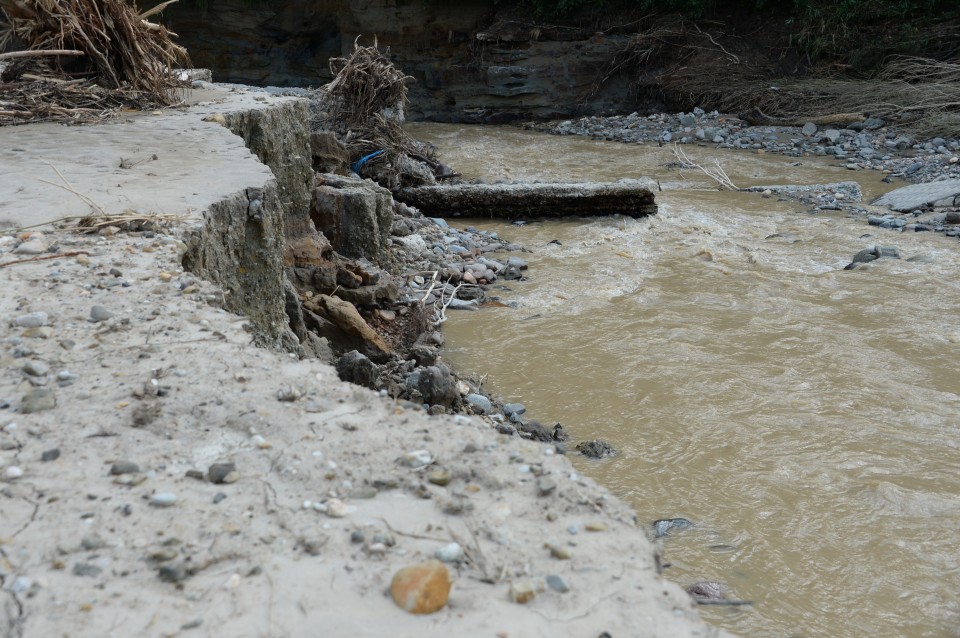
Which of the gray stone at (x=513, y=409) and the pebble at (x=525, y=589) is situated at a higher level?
the pebble at (x=525, y=589)

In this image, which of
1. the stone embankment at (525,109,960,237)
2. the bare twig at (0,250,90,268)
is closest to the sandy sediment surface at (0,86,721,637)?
the bare twig at (0,250,90,268)

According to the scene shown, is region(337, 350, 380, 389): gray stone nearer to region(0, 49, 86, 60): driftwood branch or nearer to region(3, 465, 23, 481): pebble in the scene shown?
region(3, 465, 23, 481): pebble

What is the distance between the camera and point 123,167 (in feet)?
11.8

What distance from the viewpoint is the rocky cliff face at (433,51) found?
13367 millimetres

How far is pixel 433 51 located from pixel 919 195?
28.6ft

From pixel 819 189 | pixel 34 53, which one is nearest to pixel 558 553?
pixel 34 53

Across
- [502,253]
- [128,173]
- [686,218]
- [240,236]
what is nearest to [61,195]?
[128,173]

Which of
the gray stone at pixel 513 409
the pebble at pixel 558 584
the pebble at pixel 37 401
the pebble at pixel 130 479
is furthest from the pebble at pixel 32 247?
the pebble at pixel 558 584

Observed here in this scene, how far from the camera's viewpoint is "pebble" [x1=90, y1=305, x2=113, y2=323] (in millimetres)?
2363

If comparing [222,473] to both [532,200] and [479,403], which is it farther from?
[532,200]

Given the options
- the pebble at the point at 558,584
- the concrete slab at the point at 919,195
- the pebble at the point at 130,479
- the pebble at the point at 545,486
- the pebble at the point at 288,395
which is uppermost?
the pebble at the point at 558,584

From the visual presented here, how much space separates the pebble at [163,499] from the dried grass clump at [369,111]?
6.01m

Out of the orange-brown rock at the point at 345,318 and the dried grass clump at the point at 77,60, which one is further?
the dried grass clump at the point at 77,60

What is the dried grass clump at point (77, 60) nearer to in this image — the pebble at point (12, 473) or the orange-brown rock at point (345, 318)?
the orange-brown rock at point (345, 318)
